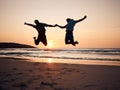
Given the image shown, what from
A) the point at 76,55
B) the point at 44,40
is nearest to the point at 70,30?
the point at 44,40

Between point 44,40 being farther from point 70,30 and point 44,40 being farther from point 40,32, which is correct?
point 70,30

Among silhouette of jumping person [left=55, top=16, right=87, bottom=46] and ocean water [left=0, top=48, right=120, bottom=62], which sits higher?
silhouette of jumping person [left=55, top=16, right=87, bottom=46]

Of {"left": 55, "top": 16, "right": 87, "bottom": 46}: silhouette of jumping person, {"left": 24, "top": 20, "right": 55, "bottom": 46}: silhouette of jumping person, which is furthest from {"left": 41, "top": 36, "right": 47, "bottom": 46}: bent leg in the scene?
{"left": 55, "top": 16, "right": 87, "bottom": 46}: silhouette of jumping person

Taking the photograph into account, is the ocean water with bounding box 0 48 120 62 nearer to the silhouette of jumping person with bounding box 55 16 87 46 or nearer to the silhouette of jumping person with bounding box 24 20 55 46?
the silhouette of jumping person with bounding box 55 16 87 46

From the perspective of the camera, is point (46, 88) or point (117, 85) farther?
point (117, 85)

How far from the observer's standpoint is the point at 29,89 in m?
8.99

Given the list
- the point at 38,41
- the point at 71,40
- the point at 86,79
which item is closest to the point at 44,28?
the point at 38,41

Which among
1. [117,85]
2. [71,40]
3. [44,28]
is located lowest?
[117,85]

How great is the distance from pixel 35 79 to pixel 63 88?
2.22 meters

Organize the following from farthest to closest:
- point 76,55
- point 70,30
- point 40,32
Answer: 1. point 76,55
2. point 40,32
3. point 70,30

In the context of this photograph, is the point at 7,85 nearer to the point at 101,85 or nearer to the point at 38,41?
the point at 38,41

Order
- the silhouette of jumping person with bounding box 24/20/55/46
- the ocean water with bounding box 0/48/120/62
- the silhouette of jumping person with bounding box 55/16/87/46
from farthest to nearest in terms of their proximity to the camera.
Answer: the ocean water with bounding box 0/48/120/62 < the silhouette of jumping person with bounding box 24/20/55/46 < the silhouette of jumping person with bounding box 55/16/87/46

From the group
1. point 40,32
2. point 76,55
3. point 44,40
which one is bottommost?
point 76,55

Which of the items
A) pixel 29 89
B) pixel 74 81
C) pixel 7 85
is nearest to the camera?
pixel 29 89
